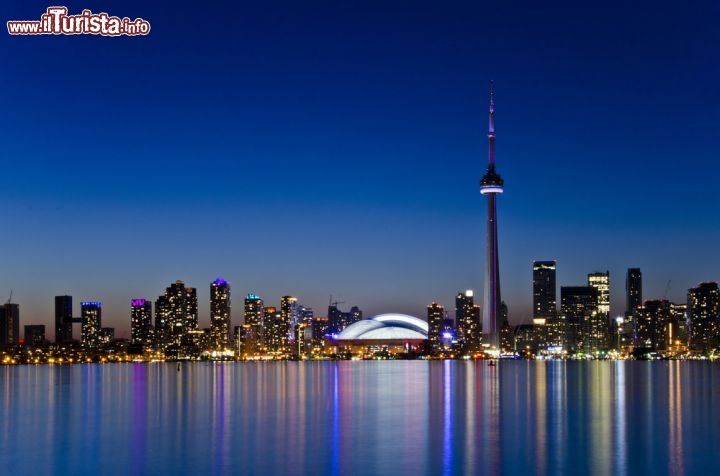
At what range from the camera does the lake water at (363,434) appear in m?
38.8

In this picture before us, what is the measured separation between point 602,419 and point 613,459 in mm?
19348

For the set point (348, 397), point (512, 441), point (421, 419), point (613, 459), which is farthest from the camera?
point (348, 397)

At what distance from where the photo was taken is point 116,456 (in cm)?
4219

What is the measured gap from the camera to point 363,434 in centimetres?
4962

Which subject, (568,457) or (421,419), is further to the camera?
(421,419)

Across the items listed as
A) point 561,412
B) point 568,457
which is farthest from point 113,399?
point 568,457

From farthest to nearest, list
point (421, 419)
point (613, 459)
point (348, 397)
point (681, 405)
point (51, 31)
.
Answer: point (348, 397)
point (681, 405)
point (421, 419)
point (51, 31)
point (613, 459)

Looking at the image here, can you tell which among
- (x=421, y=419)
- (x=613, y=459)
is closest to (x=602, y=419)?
(x=421, y=419)

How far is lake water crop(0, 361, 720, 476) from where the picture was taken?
38.8 m

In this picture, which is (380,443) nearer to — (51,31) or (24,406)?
(51,31)

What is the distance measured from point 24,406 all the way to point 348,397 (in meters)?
28.1

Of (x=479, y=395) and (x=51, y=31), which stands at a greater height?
(x=51, y=31)

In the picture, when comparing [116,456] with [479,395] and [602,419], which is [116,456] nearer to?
[602,419]

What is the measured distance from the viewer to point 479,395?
8419cm
